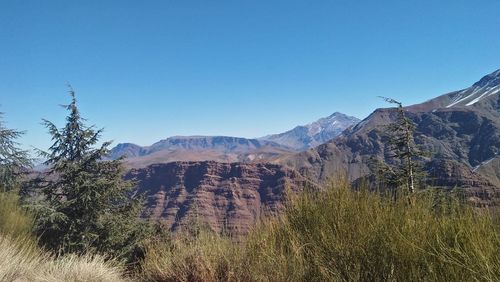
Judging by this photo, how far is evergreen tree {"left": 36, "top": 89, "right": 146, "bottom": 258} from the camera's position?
16906 millimetres

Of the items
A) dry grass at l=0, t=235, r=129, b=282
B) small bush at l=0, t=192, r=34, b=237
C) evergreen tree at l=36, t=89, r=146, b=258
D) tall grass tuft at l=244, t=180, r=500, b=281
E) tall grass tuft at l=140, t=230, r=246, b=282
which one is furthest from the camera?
evergreen tree at l=36, t=89, r=146, b=258

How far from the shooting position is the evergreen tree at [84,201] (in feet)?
55.5

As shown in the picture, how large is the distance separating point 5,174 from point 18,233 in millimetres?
12384

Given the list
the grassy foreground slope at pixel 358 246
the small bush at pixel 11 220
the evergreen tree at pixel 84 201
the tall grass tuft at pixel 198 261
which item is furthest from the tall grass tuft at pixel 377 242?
the evergreen tree at pixel 84 201

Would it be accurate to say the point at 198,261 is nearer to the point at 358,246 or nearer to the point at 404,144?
the point at 358,246

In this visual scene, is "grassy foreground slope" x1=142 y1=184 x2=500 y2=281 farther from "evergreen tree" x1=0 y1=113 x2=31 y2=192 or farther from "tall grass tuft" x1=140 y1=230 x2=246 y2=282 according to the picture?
"evergreen tree" x1=0 y1=113 x2=31 y2=192

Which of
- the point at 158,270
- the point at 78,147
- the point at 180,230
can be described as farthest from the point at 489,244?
the point at 78,147

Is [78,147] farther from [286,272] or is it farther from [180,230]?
[286,272]

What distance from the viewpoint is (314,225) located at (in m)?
5.22

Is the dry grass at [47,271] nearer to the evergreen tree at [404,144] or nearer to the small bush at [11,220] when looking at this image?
the small bush at [11,220]

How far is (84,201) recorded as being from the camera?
17.8 metres

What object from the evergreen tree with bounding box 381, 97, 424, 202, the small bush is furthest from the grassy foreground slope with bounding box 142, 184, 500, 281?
the evergreen tree with bounding box 381, 97, 424, 202

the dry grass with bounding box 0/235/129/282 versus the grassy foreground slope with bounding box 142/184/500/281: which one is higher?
the grassy foreground slope with bounding box 142/184/500/281

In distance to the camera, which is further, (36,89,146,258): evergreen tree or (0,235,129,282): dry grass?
(36,89,146,258): evergreen tree
